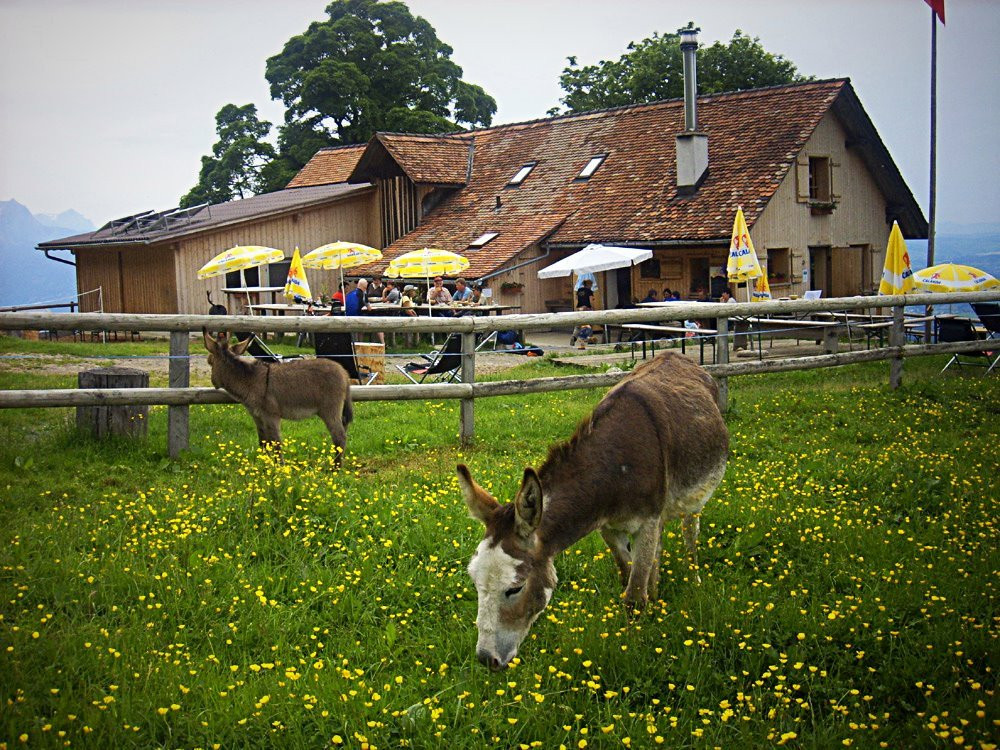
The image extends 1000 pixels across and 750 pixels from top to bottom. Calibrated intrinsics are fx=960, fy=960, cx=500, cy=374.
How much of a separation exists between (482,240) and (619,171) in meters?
4.52

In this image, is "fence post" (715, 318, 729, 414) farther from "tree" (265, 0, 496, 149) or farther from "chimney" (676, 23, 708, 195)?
"tree" (265, 0, 496, 149)

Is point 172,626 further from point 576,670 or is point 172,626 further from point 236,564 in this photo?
point 576,670

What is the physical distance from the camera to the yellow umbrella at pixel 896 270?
15.3 m

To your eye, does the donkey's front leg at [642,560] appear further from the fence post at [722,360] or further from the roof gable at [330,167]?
the roof gable at [330,167]

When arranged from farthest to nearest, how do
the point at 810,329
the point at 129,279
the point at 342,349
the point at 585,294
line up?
the point at 129,279, the point at 585,294, the point at 810,329, the point at 342,349

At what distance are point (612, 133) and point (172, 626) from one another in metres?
26.7

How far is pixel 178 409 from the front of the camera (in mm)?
8641

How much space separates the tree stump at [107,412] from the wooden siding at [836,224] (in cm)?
1807

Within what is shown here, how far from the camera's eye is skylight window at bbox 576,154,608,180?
28656 mm

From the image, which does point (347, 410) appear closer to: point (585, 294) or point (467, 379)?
point (467, 379)

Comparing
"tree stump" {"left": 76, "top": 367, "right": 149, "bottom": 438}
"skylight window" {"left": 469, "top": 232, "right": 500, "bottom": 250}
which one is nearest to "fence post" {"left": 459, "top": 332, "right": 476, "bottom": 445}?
"tree stump" {"left": 76, "top": 367, "right": 149, "bottom": 438}

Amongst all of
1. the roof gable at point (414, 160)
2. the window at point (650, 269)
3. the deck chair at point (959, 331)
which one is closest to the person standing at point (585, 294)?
the window at point (650, 269)

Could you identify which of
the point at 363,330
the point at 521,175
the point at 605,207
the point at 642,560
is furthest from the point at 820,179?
the point at 642,560

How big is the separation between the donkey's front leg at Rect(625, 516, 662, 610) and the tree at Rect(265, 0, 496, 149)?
38.5 metres
